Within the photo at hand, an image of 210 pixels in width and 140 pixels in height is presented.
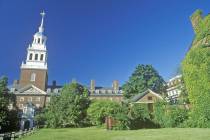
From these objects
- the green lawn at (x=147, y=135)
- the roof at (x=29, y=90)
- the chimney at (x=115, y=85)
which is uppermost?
the chimney at (x=115, y=85)

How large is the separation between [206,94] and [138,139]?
1338 cm

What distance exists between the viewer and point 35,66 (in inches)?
2874

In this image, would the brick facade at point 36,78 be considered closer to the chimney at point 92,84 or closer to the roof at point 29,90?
the roof at point 29,90

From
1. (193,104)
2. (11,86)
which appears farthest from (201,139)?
(11,86)

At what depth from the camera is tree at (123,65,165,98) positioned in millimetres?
68062

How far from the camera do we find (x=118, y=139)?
16.3 m

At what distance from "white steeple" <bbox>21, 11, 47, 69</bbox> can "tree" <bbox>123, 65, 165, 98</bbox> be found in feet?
90.8

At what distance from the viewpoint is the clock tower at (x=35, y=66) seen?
236 feet

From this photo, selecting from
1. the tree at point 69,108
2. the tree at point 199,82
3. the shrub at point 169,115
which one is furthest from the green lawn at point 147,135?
the tree at point 69,108

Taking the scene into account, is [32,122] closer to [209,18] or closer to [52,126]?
[52,126]

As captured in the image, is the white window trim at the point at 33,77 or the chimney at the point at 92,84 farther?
the chimney at the point at 92,84

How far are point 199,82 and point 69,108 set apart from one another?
28.6 m

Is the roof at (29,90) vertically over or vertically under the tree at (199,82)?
over

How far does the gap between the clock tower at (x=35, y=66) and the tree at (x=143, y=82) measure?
2616cm
